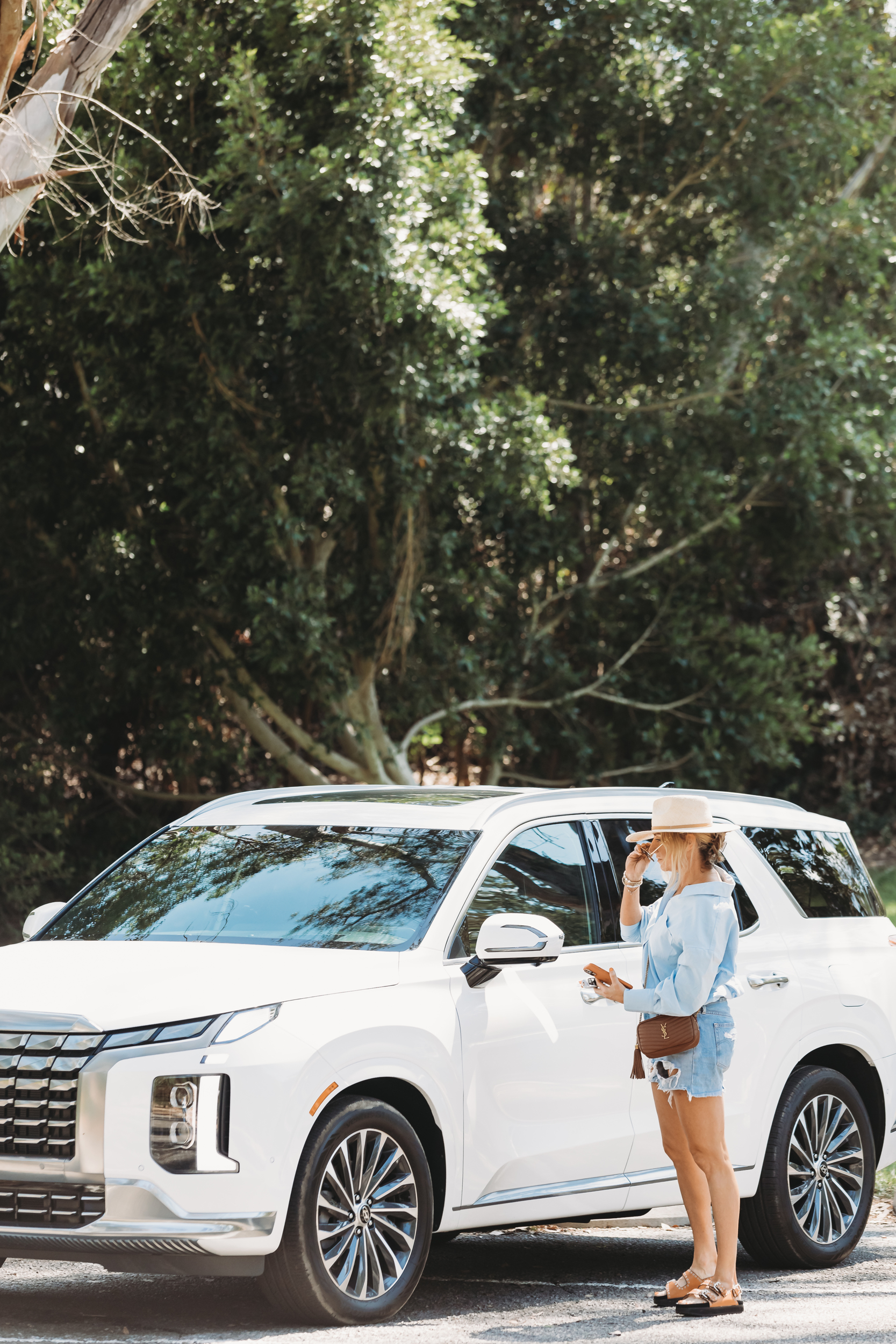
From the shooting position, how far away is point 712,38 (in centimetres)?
1667

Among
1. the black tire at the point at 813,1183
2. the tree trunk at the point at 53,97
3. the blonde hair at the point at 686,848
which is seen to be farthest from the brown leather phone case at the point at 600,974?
the tree trunk at the point at 53,97

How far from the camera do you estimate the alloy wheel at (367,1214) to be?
5.31m

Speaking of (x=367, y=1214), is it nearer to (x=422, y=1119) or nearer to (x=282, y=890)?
(x=422, y=1119)

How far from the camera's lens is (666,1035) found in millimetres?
5684

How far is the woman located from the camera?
5.63m

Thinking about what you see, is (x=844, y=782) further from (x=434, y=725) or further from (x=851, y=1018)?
(x=851, y=1018)

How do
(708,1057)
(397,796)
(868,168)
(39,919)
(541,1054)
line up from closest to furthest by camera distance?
(708,1057) < (541,1054) < (39,919) < (397,796) < (868,168)

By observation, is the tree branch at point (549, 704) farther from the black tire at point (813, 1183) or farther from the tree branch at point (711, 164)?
the black tire at point (813, 1183)

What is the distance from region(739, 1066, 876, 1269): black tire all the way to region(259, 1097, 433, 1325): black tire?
1863 mm

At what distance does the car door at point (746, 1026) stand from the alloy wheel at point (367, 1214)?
1148 mm

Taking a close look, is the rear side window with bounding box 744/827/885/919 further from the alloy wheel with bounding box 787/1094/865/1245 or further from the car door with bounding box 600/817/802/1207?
the alloy wheel with bounding box 787/1094/865/1245

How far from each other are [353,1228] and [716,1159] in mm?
1267

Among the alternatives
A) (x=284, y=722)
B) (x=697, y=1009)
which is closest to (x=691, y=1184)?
(x=697, y=1009)

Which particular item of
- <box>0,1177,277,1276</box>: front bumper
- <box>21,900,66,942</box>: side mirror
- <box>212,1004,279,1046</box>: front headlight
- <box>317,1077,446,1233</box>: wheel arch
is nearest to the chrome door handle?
<box>317,1077,446,1233</box>: wheel arch
